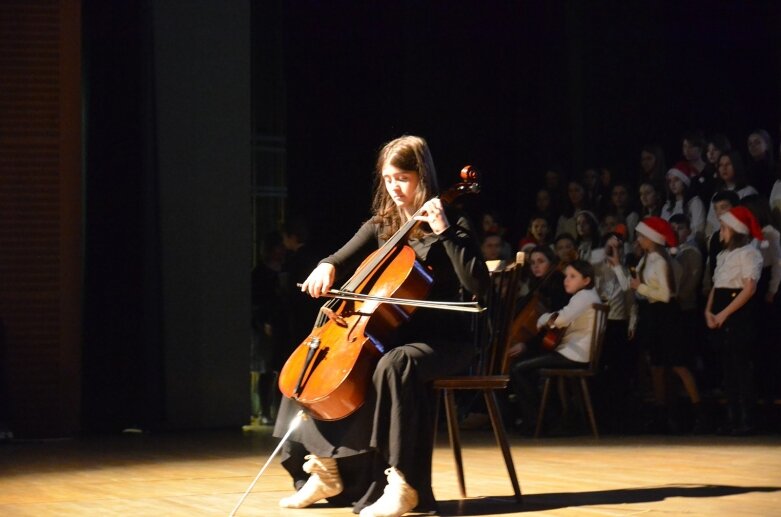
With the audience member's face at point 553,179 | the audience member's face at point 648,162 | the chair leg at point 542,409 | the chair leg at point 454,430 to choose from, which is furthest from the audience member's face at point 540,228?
the chair leg at point 454,430

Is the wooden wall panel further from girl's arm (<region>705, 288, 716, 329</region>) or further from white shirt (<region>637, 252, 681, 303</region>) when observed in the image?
girl's arm (<region>705, 288, 716, 329</region>)

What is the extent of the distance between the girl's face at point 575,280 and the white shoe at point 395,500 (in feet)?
11.8

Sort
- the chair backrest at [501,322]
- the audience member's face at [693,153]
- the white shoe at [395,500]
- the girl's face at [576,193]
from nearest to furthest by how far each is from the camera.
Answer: the white shoe at [395,500] < the chair backrest at [501,322] < the audience member's face at [693,153] < the girl's face at [576,193]

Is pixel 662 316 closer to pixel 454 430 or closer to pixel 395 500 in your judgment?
pixel 454 430

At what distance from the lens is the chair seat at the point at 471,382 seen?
353 centimetres

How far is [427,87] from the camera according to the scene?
9664 millimetres

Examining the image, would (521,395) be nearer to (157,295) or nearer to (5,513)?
(157,295)

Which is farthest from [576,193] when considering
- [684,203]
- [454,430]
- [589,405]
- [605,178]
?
[454,430]

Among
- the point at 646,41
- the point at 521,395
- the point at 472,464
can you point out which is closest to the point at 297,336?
the point at 521,395

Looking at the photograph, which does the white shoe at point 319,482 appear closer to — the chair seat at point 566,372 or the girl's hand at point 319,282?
the girl's hand at point 319,282

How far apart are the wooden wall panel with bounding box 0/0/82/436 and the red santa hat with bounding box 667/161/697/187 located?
11.8 ft

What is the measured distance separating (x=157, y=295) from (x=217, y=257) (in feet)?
1.31

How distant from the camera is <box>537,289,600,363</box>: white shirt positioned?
672cm

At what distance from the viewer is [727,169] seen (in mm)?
7188
